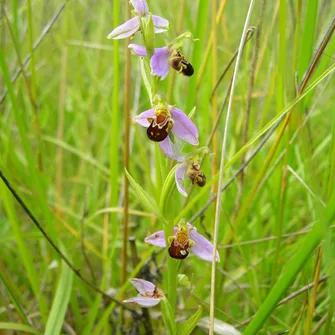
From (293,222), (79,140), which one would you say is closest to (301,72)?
(293,222)

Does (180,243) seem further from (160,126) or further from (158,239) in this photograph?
(160,126)

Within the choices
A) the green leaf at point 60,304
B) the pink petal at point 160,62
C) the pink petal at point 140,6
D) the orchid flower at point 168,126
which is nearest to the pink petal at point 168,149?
the orchid flower at point 168,126

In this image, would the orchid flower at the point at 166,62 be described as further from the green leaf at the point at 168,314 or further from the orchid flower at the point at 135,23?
the green leaf at the point at 168,314

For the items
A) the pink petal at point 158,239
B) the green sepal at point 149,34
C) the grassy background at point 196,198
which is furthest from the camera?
the grassy background at point 196,198

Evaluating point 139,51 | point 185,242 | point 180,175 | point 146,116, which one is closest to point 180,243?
point 185,242

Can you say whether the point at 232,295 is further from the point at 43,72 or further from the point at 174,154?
the point at 43,72
